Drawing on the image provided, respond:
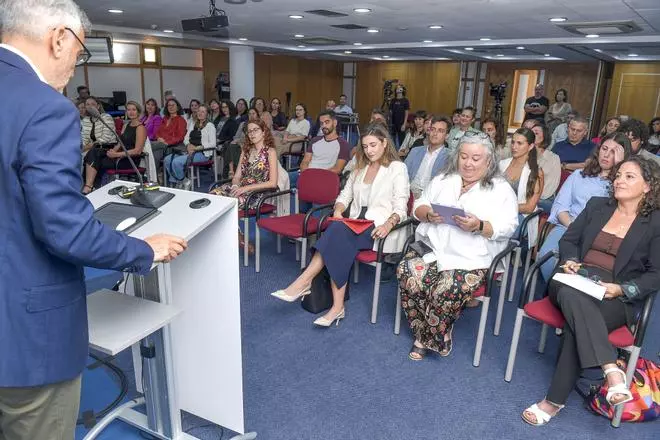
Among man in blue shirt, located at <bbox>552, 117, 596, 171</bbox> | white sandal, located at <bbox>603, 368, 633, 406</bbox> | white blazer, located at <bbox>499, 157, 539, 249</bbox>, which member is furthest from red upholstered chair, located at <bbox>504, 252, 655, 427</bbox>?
man in blue shirt, located at <bbox>552, 117, 596, 171</bbox>

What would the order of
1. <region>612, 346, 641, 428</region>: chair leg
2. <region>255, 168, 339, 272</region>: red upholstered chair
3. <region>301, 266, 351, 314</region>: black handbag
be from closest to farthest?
<region>612, 346, 641, 428</region>: chair leg → <region>301, 266, 351, 314</region>: black handbag → <region>255, 168, 339, 272</region>: red upholstered chair

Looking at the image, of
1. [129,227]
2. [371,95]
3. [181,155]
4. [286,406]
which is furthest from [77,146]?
[371,95]

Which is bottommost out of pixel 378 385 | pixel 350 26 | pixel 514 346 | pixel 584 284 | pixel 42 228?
pixel 378 385

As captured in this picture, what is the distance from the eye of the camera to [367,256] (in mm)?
3041

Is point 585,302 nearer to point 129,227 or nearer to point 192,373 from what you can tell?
point 192,373

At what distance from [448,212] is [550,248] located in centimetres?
72

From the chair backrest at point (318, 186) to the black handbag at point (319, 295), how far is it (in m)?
0.86

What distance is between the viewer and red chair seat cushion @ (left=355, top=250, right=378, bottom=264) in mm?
3023

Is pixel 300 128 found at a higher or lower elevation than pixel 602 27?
lower

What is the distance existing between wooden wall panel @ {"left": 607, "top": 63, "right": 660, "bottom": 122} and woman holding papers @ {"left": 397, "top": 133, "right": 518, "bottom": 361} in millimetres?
12886

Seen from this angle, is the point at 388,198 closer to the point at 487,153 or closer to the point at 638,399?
the point at 487,153

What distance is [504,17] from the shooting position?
6.38 m

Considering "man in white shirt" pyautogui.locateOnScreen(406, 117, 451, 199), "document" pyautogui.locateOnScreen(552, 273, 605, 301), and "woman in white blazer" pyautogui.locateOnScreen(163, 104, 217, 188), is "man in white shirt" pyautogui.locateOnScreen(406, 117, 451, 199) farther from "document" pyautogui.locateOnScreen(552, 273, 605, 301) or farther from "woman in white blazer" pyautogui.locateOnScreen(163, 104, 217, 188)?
"woman in white blazer" pyautogui.locateOnScreen(163, 104, 217, 188)

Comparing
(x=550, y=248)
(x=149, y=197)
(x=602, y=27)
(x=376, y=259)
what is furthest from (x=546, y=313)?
(x=602, y=27)
